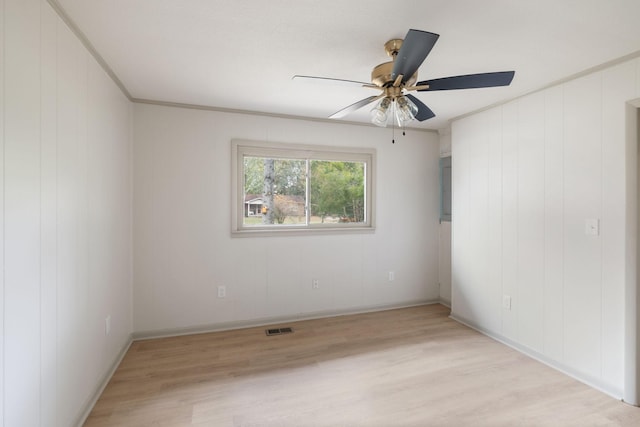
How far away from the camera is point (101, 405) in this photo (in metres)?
2.10

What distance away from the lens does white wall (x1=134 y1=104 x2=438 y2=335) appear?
3158 millimetres

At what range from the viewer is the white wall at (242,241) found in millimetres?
3158

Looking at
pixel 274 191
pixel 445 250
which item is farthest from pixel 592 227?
pixel 274 191

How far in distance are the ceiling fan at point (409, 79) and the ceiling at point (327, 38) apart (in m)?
0.27

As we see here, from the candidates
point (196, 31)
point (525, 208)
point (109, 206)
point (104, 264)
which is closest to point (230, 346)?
point (104, 264)

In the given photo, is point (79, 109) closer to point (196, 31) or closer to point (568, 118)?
point (196, 31)

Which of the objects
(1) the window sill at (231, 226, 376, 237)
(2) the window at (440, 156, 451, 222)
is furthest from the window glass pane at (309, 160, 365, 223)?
(2) the window at (440, 156, 451, 222)

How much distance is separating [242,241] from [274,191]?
0.69m

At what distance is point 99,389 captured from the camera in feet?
7.29

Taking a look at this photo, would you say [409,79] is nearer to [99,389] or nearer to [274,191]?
[274,191]

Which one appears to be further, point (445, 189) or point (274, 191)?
point (445, 189)

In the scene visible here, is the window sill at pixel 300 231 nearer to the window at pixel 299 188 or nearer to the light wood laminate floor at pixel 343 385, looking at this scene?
the window at pixel 299 188

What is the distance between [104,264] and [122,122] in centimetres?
130

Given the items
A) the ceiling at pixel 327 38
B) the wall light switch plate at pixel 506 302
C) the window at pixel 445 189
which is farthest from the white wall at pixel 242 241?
the wall light switch plate at pixel 506 302
